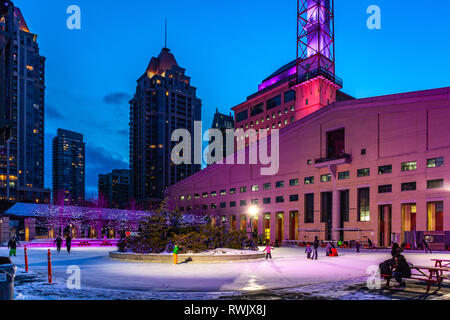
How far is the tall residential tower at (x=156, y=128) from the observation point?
18400 centimetres

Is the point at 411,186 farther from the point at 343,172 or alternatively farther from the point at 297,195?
the point at 297,195

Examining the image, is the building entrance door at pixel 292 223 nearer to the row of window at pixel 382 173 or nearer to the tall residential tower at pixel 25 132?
the row of window at pixel 382 173

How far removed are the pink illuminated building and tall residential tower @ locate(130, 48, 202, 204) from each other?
99431 mm

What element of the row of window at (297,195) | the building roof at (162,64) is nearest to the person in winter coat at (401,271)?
the row of window at (297,195)

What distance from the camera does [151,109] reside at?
7264 inches

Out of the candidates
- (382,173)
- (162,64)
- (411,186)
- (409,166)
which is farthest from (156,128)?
(411,186)

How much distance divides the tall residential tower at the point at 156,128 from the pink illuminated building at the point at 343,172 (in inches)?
3915

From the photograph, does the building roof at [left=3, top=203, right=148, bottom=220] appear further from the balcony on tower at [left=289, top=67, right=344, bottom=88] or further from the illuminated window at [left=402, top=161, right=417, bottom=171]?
the illuminated window at [left=402, top=161, right=417, bottom=171]

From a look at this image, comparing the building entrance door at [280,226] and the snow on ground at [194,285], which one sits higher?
the snow on ground at [194,285]

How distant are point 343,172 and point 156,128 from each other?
13741 cm

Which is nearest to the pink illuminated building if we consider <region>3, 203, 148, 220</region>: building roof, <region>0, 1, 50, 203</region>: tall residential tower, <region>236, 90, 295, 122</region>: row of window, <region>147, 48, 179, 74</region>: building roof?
<region>236, 90, 295, 122</region>: row of window

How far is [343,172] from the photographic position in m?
60.8

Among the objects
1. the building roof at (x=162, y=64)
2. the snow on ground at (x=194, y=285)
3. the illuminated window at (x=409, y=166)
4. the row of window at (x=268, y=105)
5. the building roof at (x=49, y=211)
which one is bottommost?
the building roof at (x=49, y=211)

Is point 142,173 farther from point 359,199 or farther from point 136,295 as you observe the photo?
point 136,295
